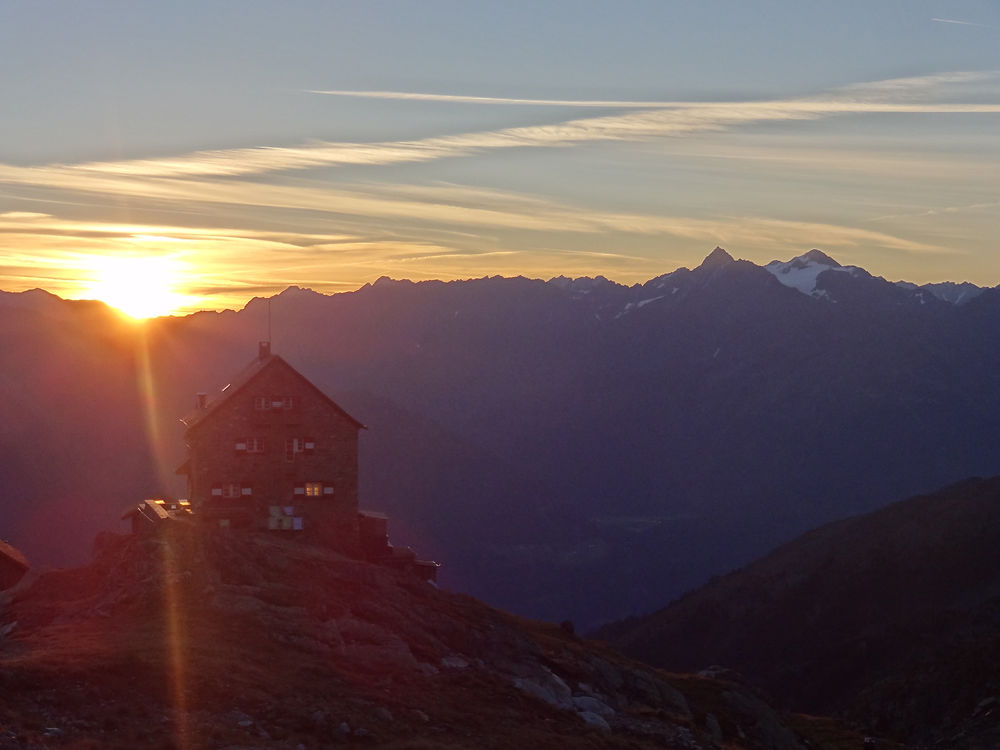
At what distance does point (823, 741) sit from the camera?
237 feet

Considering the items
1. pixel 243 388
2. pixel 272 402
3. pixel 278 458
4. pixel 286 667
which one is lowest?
pixel 286 667

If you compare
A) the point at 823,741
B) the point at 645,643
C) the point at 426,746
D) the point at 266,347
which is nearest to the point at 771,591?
the point at 645,643

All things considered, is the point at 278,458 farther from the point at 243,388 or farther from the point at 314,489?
the point at 243,388

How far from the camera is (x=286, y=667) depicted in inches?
1610

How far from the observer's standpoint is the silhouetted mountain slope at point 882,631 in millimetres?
97625

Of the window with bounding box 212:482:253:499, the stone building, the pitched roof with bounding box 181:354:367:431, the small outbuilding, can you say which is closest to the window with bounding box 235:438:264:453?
the stone building

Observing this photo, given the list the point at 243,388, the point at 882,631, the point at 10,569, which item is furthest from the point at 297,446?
the point at 882,631

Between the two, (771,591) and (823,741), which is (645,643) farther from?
(823,741)

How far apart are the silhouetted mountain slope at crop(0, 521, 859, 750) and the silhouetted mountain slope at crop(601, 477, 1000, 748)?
1428 inches

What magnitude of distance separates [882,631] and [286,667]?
127 m

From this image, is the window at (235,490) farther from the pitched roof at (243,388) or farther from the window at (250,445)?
the pitched roof at (243,388)

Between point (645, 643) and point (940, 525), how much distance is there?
161ft

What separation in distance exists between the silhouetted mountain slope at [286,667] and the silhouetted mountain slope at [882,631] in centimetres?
3626

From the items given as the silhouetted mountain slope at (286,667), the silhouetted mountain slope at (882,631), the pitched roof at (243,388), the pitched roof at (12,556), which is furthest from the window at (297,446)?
the silhouetted mountain slope at (882,631)
